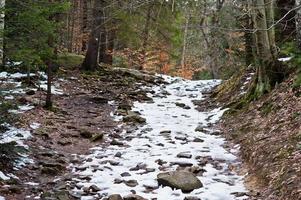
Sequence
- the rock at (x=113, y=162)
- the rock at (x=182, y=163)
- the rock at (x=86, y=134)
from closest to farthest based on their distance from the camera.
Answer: the rock at (x=182, y=163)
the rock at (x=113, y=162)
the rock at (x=86, y=134)

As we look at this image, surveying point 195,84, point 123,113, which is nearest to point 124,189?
point 123,113

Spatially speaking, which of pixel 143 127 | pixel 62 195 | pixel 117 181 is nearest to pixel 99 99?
pixel 143 127

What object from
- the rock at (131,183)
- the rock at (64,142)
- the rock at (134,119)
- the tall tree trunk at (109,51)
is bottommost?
the rock at (131,183)

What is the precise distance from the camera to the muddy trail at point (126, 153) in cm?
734

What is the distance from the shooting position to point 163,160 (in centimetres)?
901

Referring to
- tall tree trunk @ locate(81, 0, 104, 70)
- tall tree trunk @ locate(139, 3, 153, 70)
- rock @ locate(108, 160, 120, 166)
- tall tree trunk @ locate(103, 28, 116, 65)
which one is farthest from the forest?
tall tree trunk @ locate(103, 28, 116, 65)

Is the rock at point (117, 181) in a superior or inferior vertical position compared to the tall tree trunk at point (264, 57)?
inferior

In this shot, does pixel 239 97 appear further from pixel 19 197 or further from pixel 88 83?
pixel 19 197

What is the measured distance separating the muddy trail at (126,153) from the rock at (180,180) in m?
0.02

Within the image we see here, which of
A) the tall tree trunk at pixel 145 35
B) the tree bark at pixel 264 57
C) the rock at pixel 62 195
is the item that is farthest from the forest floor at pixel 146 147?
the tall tree trunk at pixel 145 35

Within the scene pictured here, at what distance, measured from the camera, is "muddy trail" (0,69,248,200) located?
734 cm

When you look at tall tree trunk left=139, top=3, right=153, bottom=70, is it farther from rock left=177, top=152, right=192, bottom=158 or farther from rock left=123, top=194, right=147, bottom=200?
rock left=123, top=194, right=147, bottom=200

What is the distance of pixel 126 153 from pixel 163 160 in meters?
1.03

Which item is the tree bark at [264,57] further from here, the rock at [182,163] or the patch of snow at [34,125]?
the patch of snow at [34,125]
